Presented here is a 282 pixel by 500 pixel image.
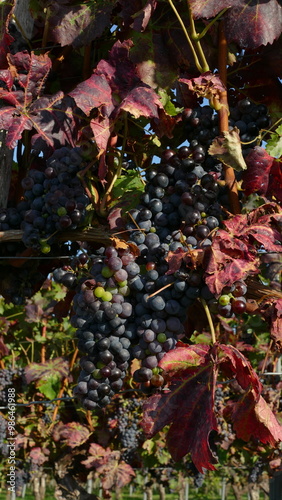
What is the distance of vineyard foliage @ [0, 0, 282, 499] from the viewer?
1597 mm

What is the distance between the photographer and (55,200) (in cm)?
176

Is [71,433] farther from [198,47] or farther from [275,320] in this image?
[198,47]

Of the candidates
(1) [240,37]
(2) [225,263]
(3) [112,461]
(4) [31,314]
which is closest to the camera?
(2) [225,263]

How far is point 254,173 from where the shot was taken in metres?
1.74

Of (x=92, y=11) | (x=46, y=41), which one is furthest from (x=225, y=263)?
(x=46, y=41)

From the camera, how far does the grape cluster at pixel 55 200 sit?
1769 millimetres

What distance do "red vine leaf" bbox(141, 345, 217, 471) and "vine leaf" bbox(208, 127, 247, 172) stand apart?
21.1 inches

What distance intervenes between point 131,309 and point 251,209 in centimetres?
47

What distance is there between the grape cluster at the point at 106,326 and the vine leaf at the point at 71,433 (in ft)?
14.3

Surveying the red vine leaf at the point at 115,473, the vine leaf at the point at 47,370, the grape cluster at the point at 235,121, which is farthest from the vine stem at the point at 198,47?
the red vine leaf at the point at 115,473

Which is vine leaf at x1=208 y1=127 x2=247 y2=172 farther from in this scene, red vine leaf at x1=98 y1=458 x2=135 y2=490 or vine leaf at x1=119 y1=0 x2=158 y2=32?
red vine leaf at x1=98 y1=458 x2=135 y2=490

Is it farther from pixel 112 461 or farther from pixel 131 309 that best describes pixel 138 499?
pixel 131 309

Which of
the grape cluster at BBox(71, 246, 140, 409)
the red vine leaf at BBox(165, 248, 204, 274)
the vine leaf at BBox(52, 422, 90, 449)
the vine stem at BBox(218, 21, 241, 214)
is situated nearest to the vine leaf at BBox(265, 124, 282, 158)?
the vine stem at BBox(218, 21, 241, 214)

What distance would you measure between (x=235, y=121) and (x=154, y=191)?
0.36 metres
